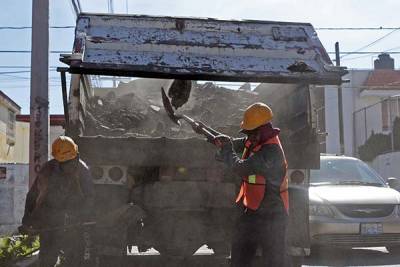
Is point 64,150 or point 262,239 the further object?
point 64,150

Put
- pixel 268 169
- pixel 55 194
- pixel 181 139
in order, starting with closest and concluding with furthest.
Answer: pixel 268 169
pixel 55 194
pixel 181 139

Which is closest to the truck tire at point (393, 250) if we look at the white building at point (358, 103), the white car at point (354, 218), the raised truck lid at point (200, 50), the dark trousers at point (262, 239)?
the white car at point (354, 218)

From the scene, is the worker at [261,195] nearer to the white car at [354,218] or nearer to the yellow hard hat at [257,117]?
the yellow hard hat at [257,117]

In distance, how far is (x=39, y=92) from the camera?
845 cm

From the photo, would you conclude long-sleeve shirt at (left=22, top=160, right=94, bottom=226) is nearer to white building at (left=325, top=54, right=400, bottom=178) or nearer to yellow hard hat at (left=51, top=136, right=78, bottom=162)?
yellow hard hat at (left=51, top=136, right=78, bottom=162)

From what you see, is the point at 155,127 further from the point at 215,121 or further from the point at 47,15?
the point at 47,15

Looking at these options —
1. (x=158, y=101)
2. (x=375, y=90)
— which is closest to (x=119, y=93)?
(x=158, y=101)

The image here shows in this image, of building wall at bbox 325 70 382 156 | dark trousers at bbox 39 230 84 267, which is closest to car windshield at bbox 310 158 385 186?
dark trousers at bbox 39 230 84 267

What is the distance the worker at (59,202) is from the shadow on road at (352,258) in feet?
11.8

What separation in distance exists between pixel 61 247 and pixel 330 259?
163 inches

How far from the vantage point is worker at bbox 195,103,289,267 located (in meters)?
4.96

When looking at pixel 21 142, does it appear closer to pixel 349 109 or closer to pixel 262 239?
pixel 349 109

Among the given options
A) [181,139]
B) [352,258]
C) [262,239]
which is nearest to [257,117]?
[262,239]

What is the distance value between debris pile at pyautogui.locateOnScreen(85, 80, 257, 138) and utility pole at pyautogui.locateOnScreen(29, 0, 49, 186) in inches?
30.5
